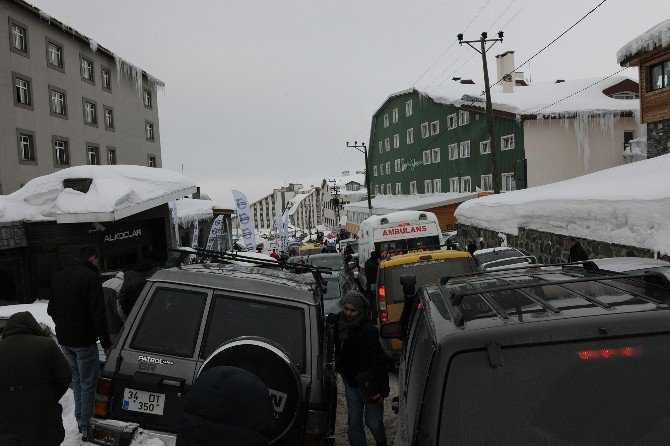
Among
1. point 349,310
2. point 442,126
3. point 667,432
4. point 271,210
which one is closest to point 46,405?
point 349,310

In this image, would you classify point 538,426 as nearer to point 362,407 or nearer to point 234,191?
point 362,407

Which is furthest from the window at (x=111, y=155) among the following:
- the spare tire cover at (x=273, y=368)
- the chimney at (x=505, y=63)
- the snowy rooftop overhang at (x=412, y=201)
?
the spare tire cover at (x=273, y=368)

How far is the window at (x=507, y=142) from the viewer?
124 ft

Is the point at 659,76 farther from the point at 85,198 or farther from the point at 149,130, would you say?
the point at 149,130

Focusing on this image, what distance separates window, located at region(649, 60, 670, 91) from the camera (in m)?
22.7

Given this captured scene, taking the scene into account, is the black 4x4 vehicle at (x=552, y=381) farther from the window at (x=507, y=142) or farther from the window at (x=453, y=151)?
the window at (x=453, y=151)

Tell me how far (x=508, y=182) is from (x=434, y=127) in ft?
42.8

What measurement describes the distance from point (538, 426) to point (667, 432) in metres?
0.50

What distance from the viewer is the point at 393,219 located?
1742cm

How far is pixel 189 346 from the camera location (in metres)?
4.21

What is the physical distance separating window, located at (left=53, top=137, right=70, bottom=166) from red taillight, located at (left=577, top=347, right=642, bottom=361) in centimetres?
3433

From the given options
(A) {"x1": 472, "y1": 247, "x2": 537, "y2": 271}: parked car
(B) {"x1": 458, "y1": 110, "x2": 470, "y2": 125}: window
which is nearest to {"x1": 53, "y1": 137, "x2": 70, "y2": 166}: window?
(A) {"x1": 472, "y1": 247, "x2": 537, "y2": 271}: parked car

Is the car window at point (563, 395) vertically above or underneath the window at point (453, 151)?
underneath

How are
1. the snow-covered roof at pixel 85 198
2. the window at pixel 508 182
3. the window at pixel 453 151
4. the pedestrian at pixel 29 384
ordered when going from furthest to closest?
the window at pixel 453 151, the window at pixel 508 182, the snow-covered roof at pixel 85 198, the pedestrian at pixel 29 384
